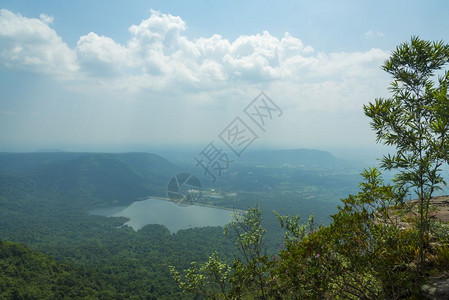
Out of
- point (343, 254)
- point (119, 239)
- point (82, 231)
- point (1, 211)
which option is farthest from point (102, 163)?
point (343, 254)

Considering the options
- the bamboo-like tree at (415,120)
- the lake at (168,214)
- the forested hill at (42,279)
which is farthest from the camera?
the lake at (168,214)

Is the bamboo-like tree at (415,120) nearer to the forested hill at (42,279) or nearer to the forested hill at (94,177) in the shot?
the forested hill at (42,279)

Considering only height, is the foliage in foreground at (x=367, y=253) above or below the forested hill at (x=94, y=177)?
above

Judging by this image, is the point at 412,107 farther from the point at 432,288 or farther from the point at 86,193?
the point at 86,193

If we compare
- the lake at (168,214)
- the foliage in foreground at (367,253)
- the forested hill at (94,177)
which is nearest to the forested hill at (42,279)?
the foliage in foreground at (367,253)

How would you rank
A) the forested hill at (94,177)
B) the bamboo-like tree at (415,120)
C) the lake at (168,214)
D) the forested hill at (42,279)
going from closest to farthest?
the bamboo-like tree at (415,120) < the forested hill at (42,279) < the lake at (168,214) < the forested hill at (94,177)
